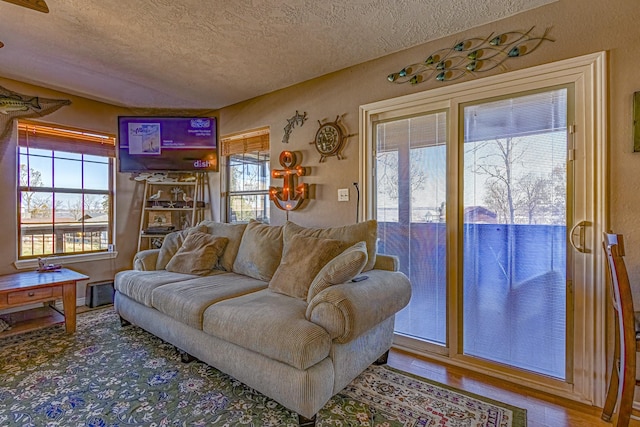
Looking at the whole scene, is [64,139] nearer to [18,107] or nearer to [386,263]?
[18,107]

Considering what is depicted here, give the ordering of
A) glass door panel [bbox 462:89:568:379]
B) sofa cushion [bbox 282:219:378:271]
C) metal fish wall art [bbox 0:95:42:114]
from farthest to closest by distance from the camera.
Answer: metal fish wall art [bbox 0:95:42:114] → sofa cushion [bbox 282:219:378:271] → glass door panel [bbox 462:89:568:379]

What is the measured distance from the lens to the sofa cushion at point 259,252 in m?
2.72

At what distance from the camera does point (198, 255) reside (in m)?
2.98

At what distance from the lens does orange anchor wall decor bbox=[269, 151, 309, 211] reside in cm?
326

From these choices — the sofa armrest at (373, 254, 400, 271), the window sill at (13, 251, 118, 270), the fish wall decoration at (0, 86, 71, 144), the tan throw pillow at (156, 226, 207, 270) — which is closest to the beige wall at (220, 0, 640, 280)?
the sofa armrest at (373, 254, 400, 271)

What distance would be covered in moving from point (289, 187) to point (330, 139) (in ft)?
2.20

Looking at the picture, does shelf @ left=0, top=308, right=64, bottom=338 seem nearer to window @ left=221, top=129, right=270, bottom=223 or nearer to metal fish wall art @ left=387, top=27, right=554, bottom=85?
window @ left=221, top=129, right=270, bottom=223

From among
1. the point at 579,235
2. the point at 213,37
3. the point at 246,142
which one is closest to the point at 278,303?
the point at 579,235

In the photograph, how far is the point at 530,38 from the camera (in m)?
2.07

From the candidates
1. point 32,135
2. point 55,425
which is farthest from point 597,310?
point 32,135

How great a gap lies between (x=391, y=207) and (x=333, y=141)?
844mm

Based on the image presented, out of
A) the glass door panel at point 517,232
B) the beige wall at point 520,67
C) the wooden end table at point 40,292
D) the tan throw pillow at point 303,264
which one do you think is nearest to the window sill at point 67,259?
the wooden end table at point 40,292

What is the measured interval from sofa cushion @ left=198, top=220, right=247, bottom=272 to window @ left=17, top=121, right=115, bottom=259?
1.75 meters

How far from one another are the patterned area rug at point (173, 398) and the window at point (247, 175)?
6.27 ft
